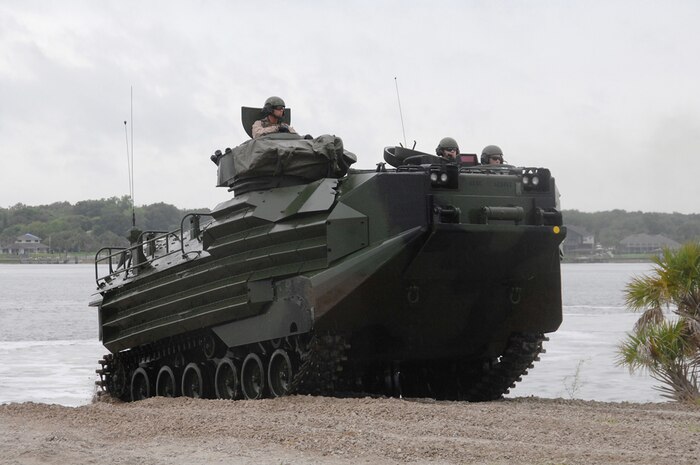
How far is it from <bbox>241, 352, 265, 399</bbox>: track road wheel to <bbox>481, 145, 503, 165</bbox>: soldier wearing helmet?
364 centimetres

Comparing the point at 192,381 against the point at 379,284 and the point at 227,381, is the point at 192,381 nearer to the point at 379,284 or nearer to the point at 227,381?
the point at 227,381

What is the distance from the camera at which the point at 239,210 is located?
45.9 feet

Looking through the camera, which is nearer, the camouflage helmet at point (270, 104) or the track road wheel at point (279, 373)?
the track road wheel at point (279, 373)

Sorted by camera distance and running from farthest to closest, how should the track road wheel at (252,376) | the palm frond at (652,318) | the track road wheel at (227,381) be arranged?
the palm frond at (652,318) → the track road wheel at (227,381) → the track road wheel at (252,376)

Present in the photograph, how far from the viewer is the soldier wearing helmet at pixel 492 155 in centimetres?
1507

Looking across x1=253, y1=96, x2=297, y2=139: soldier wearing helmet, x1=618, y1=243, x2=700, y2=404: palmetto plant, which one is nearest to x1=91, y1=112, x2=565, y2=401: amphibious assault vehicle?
x1=253, y1=96, x2=297, y2=139: soldier wearing helmet

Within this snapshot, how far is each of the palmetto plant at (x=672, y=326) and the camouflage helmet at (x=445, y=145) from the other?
2.74 metres

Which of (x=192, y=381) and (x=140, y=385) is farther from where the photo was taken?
(x=140, y=385)

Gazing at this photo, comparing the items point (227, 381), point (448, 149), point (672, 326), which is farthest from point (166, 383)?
point (672, 326)

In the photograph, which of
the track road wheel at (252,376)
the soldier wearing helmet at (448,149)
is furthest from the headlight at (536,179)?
the track road wheel at (252,376)

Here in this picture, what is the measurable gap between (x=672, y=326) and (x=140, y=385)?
7302 mm

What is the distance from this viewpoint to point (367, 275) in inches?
488

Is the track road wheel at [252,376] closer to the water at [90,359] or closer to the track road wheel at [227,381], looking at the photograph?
the track road wheel at [227,381]

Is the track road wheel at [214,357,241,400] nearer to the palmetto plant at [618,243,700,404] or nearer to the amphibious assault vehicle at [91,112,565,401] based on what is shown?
the amphibious assault vehicle at [91,112,565,401]
